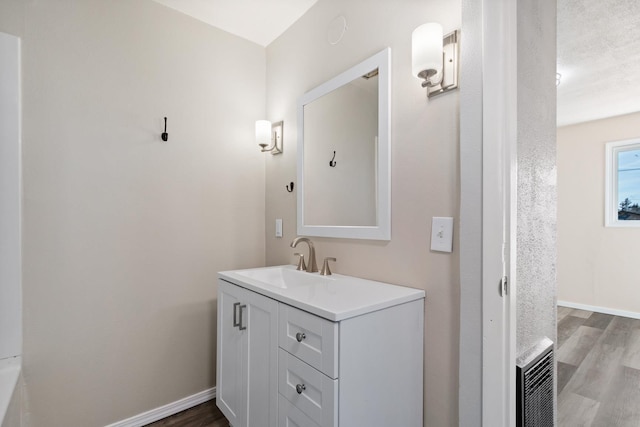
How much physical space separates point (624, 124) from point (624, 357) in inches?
106

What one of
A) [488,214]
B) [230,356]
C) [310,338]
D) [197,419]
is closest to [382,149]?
[488,214]

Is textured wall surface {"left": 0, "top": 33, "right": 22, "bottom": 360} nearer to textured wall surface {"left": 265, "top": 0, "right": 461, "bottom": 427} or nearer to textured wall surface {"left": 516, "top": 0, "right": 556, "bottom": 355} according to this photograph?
textured wall surface {"left": 265, "top": 0, "right": 461, "bottom": 427}

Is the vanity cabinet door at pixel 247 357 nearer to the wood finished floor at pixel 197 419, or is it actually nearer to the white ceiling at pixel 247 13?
the wood finished floor at pixel 197 419

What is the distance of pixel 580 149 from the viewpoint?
3895mm

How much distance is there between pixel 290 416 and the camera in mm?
1093

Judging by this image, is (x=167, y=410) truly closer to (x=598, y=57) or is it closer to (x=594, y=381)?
(x=594, y=381)

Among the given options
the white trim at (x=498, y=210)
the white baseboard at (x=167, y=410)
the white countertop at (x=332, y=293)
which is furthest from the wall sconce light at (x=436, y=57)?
the white baseboard at (x=167, y=410)

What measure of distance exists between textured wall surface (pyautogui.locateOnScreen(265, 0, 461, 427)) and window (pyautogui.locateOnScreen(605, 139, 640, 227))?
12.9 ft

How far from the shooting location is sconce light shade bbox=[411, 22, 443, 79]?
1.09 meters

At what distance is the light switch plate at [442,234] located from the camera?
111 cm

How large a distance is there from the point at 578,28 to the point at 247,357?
2.82 m

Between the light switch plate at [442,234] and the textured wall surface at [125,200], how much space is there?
54.7 inches

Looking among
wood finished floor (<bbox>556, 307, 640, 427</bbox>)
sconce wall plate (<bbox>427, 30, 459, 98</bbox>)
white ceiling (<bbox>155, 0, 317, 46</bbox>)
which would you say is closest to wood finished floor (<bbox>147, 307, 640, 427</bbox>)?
wood finished floor (<bbox>556, 307, 640, 427</bbox>)

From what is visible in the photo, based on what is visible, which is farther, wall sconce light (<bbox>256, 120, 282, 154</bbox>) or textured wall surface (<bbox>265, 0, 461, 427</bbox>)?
wall sconce light (<bbox>256, 120, 282, 154</bbox>)
